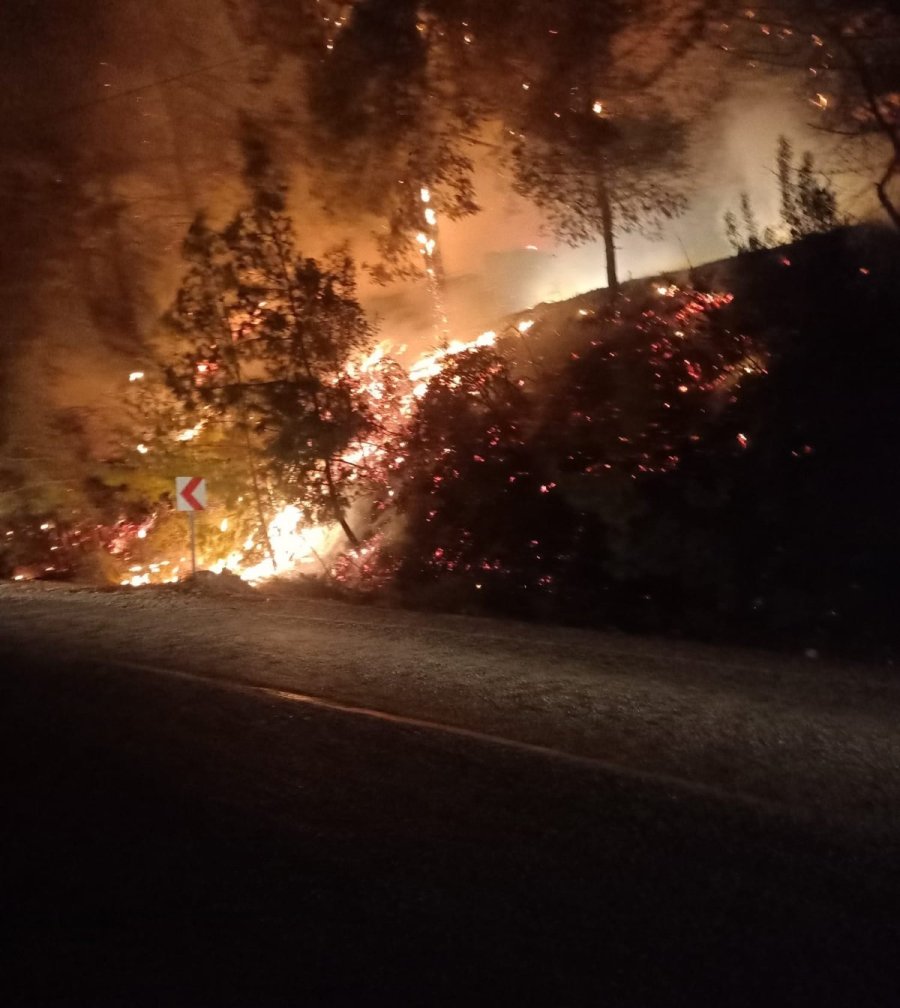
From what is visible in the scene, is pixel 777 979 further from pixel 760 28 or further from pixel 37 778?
pixel 760 28

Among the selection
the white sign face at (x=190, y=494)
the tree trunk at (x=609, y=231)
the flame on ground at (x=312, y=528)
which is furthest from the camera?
the flame on ground at (x=312, y=528)

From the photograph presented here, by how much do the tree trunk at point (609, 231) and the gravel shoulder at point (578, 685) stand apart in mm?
7671

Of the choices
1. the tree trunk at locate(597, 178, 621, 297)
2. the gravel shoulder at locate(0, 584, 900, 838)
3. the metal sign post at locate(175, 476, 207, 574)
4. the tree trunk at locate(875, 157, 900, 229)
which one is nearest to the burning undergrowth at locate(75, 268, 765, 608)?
the tree trunk at locate(597, 178, 621, 297)

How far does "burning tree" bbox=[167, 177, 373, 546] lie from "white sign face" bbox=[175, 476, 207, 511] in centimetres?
124

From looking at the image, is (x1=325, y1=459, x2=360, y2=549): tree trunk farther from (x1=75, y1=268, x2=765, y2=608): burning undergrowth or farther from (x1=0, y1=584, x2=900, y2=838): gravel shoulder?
(x1=0, y1=584, x2=900, y2=838): gravel shoulder

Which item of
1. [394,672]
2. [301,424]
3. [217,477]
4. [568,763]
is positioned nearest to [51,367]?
[217,477]

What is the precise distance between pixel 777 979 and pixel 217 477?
16.4 metres

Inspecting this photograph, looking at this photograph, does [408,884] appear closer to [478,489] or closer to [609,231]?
[478,489]

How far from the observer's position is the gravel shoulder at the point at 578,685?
7.45 metres

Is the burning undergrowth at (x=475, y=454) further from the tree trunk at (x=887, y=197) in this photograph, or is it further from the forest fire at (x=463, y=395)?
the tree trunk at (x=887, y=197)

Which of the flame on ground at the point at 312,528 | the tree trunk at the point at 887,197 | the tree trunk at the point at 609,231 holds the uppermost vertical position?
the tree trunk at the point at 609,231

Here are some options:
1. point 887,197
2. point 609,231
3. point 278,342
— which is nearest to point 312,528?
point 278,342

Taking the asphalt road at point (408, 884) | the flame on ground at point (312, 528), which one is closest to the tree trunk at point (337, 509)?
the flame on ground at point (312, 528)

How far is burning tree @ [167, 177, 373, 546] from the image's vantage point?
18.6 meters
